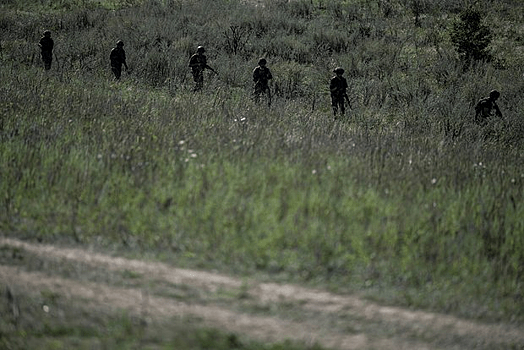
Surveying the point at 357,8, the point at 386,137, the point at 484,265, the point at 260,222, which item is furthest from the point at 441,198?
the point at 357,8

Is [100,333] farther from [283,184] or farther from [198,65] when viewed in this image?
[198,65]

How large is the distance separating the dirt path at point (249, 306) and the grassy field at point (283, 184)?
0.96 feet

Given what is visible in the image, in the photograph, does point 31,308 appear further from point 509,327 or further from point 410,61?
point 410,61

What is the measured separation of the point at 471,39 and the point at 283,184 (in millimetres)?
17888

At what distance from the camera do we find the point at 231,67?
72.7ft

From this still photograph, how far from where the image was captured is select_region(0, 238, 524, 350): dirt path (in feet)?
17.7

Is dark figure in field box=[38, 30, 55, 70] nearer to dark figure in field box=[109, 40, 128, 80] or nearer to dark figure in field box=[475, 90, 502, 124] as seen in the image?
dark figure in field box=[109, 40, 128, 80]

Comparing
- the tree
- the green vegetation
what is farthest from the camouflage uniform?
the green vegetation

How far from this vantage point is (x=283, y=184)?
851cm

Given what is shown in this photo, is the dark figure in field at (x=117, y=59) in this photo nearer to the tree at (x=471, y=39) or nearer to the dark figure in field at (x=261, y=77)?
the dark figure in field at (x=261, y=77)

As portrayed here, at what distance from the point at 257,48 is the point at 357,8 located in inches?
367

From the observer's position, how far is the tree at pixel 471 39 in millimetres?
24031

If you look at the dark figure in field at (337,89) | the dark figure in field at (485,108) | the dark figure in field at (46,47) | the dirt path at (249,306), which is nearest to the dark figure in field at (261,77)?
the dark figure in field at (337,89)

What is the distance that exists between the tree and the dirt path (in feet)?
63.7
